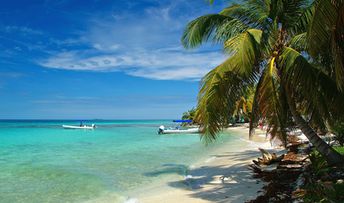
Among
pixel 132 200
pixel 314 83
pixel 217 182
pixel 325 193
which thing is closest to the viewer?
pixel 325 193

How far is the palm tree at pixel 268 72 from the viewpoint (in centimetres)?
625

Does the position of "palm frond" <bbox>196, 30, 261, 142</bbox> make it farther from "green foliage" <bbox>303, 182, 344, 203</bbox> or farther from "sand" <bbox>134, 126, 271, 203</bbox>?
"green foliage" <bbox>303, 182, 344, 203</bbox>

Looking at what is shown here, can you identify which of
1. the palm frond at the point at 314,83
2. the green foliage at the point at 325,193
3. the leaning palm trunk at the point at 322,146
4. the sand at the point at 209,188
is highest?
the palm frond at the point at 314,83

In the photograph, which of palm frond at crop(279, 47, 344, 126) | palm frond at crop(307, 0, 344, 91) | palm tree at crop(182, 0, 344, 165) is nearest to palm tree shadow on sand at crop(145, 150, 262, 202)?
palm tree at crop(182, 0, 344, 165)

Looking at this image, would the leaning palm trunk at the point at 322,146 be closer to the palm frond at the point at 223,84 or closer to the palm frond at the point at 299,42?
the palm frond at the point at 299,42

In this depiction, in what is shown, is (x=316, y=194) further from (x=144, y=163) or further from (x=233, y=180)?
(x=144, y=163)

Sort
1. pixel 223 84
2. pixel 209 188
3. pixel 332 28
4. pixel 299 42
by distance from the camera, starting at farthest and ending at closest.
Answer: pixel 209 188
pixel 299 42
pixel 223 84
pixel 332 28

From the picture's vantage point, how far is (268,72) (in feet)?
21.7

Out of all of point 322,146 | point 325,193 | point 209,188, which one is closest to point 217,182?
→ point 209,188

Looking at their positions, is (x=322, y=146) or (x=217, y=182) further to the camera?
(x=217, y=182)

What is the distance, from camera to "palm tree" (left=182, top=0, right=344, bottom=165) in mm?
6246

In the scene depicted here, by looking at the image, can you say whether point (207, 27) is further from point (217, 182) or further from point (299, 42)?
point (217, 182)

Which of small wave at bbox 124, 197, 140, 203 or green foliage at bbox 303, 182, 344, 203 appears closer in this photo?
green foliage at bbox 303, 182, 344, 203

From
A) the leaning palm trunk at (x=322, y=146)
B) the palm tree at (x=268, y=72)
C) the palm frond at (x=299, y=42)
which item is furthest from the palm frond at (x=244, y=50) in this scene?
the leaning palm trunk at (x=322, y=146)
